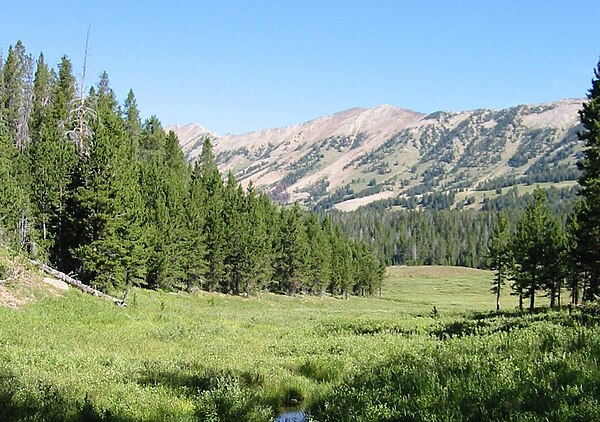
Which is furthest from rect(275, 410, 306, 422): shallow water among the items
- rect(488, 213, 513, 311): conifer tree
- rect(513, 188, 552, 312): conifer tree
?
rect(488, 213, 513, 311): conifer tree

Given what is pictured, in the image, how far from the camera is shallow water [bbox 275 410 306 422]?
10637mm

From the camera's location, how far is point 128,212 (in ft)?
126

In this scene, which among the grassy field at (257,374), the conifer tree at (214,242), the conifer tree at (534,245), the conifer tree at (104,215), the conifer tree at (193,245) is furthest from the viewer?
the conifer tree at (214,242)

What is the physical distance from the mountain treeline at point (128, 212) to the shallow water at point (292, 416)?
903 inches

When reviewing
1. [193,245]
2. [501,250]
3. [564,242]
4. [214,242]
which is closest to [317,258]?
[214,242]

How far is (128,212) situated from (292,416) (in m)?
30.7

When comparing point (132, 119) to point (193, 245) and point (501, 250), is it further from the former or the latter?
point (501, 250)

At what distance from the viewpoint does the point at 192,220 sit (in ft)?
196

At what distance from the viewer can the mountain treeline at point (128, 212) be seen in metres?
37.2

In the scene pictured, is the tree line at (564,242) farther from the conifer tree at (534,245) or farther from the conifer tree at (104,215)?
the conifer tree at (104,215)

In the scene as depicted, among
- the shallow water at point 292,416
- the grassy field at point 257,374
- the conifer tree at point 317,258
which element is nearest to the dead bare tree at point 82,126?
the grassy field at point 257,374

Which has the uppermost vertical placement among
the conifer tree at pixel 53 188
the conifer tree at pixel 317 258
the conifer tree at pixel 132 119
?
the conifer tree at pixel 132 119

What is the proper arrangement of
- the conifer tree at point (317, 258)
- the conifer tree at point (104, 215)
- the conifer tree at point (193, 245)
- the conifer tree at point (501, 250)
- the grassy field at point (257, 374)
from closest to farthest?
the grassy field at point (257, 374)
the conifer tree at point (104, 215)
the conifer tree at point (193, 245)
the conifer tree at point (501, 250)
the conifer tree at point (317, 258)

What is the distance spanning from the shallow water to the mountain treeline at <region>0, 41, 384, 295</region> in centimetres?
2293
